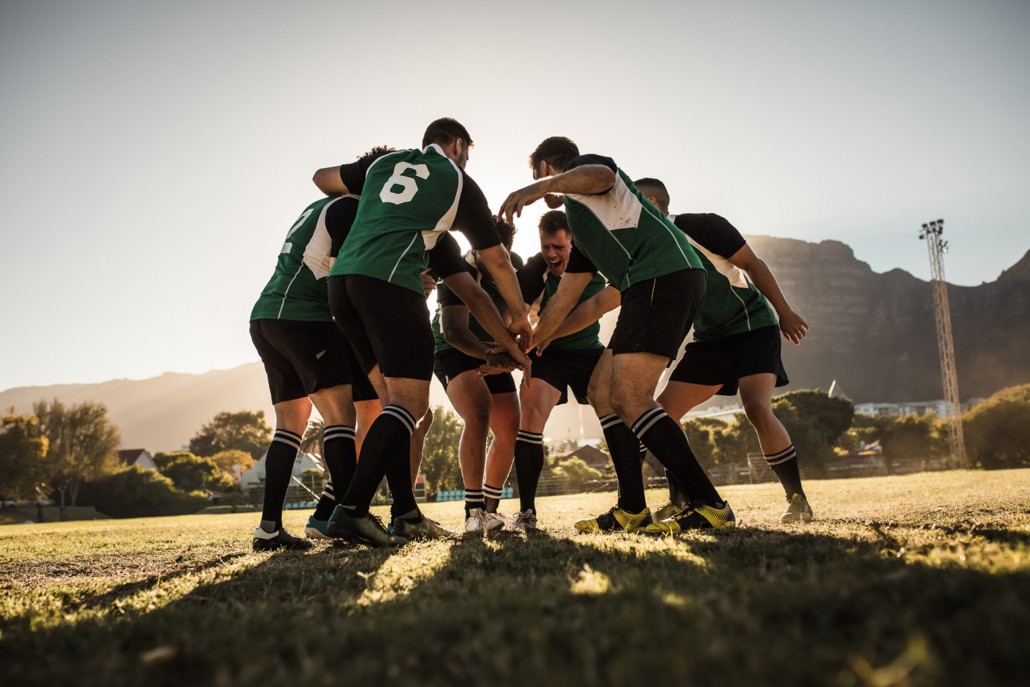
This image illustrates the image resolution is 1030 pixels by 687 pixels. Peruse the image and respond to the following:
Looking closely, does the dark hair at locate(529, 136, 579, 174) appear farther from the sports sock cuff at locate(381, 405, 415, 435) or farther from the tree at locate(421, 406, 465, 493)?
the tree at locate(421, 406, 465, 493)

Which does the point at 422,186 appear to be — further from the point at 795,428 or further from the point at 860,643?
the point at 795,428

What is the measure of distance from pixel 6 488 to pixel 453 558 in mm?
45664

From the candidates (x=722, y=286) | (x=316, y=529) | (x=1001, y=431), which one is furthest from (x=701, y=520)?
(x=1001, y=431)

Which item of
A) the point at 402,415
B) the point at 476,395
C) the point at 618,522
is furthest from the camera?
the point at 476,395

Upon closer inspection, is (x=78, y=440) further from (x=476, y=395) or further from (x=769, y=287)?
(x=769, y=287)

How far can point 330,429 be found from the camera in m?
4.00

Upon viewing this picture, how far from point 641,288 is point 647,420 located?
2.52 feet

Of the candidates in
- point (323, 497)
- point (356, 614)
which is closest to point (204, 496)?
point (323, 497)

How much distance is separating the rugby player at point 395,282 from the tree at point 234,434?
332 feet

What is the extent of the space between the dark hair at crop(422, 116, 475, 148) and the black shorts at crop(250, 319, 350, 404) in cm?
147

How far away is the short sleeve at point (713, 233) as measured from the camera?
14.3 feet

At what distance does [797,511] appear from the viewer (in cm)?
424

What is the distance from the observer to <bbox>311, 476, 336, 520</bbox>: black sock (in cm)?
411

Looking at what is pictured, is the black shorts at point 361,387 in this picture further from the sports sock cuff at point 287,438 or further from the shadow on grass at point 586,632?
the shadow on grass at point 586,632
